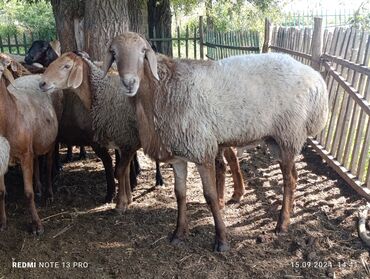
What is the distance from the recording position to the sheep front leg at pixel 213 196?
4.04 m

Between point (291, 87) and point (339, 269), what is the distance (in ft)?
5.71

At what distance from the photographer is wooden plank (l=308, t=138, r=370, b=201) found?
4.87 metres

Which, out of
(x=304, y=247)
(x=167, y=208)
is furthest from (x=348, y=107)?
(x=167, y=208)

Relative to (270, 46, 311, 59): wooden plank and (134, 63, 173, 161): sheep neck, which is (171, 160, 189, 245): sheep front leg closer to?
(134, 63, 173, 161): sheep neck

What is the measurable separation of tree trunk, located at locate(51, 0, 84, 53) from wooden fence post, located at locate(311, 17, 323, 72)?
3.91 m

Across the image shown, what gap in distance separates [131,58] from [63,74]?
1256mm

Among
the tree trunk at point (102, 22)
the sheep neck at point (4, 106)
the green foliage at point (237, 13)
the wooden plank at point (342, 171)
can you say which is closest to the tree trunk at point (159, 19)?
the green foliage at point (237, 13)

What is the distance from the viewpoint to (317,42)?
621 cm

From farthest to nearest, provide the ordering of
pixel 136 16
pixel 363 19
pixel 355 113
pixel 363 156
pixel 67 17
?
pixel 136 16, pixel 363 19, pixel 67 17, pixel 355 113, pixel 363 156

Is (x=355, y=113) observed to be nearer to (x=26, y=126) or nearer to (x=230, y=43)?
(x=26, y=126)

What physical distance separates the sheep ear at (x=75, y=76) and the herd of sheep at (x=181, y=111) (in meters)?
0.01

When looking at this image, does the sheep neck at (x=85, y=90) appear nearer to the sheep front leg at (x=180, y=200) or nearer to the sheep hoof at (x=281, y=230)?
the sheep front leg at (x=180, y=200)

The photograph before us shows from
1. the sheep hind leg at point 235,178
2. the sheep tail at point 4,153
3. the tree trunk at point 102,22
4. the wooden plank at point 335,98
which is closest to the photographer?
the sheep tail at point 4,153

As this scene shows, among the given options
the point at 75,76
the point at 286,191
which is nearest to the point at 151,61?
the point at 75,76
